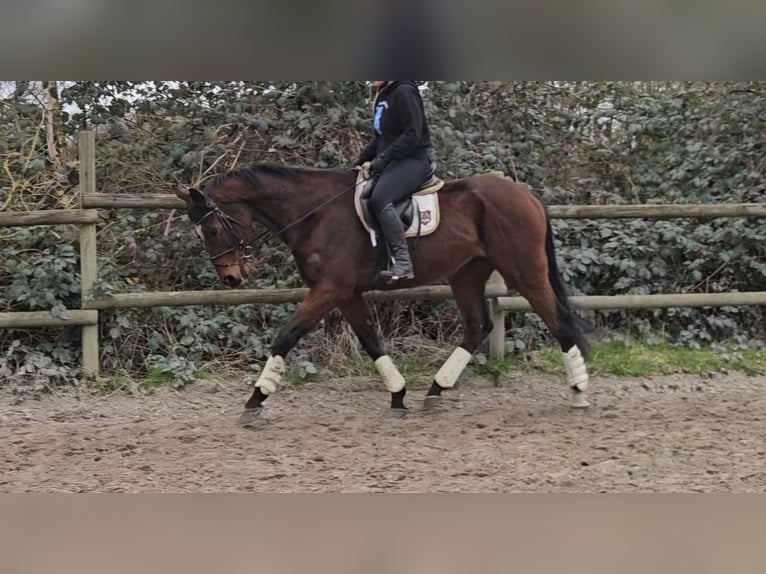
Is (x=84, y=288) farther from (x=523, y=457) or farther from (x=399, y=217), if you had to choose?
(x=523, y=457)

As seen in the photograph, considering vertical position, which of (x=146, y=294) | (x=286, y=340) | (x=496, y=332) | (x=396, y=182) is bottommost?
(x=496, y=332)

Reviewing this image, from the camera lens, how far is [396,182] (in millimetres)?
5168

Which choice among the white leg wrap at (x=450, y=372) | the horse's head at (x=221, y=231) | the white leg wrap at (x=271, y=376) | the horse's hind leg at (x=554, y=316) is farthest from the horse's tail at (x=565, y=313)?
the horse's head at (x=221, y=231)

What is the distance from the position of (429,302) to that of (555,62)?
5.83 meters

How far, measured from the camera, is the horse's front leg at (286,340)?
5168mm

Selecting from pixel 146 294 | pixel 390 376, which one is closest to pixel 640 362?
pixel 390 376

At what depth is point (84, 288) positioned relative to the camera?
6137mm

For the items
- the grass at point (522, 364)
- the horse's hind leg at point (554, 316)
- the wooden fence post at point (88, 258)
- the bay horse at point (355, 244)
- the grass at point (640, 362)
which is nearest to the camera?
the bay horse at point (355, 244)

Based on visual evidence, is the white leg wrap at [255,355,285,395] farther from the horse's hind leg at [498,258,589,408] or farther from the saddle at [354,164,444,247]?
the horse's hind leg at [498,258,589,408]

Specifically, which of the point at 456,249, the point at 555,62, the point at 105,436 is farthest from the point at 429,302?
the point at 555,62

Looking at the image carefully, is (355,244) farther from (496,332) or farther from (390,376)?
(496,332)

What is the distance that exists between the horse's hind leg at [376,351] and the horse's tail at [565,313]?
133 centimetres

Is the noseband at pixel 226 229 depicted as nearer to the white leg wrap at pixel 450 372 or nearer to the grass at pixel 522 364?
the grass at pixel 522 364

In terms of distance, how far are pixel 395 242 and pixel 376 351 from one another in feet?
2.99
